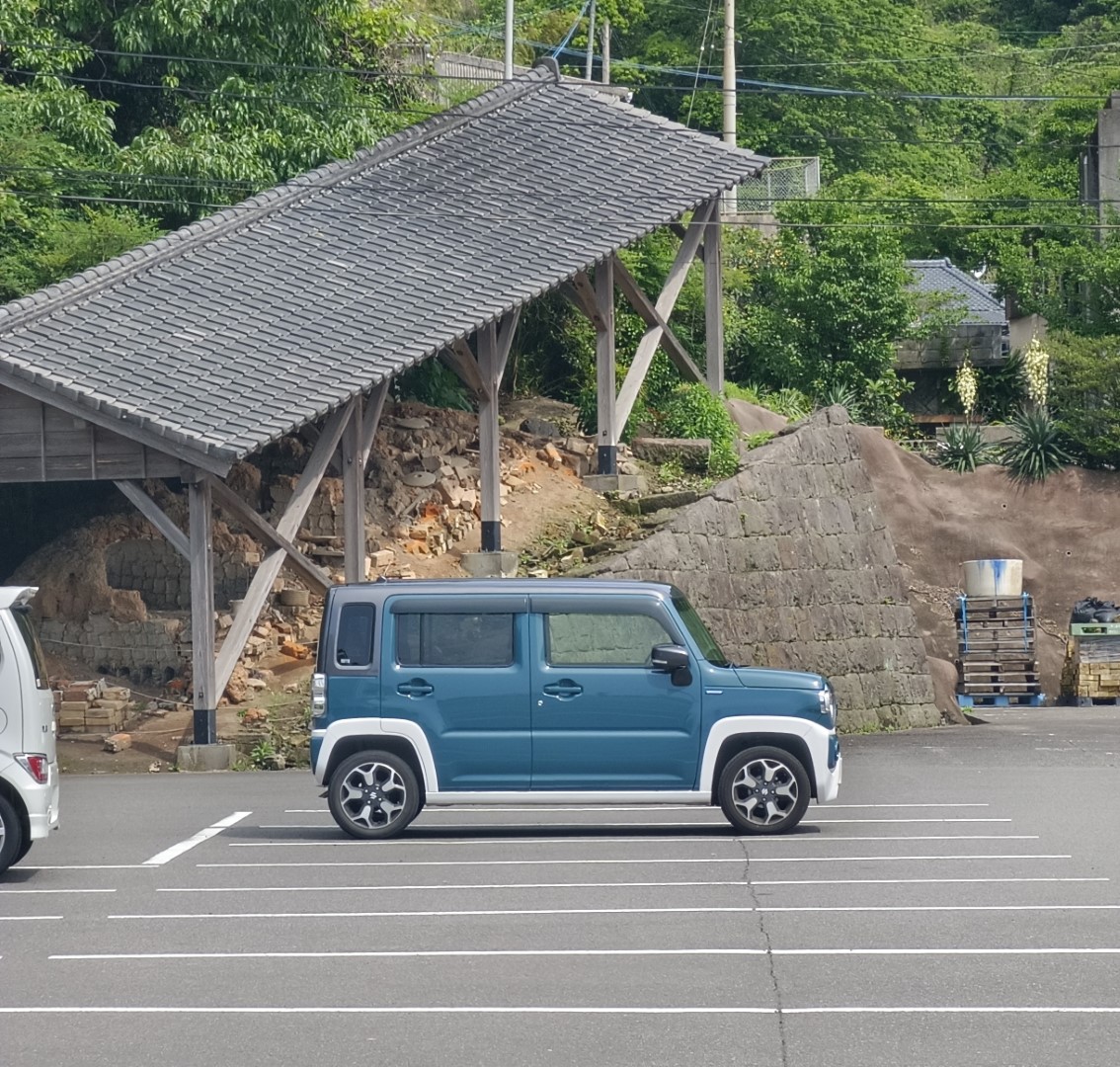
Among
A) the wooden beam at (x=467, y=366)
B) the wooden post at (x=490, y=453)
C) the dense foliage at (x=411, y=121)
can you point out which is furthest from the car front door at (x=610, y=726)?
the dense foliage at (x=411, y=121)

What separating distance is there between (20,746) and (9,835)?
0.61 m

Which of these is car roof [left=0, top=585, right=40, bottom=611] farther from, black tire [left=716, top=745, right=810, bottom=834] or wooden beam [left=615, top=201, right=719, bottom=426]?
wooden beam [left=615, top=201, right=719, bottom=426]

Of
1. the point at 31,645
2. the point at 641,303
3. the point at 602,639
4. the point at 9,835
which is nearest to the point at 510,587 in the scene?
the point at 602,639

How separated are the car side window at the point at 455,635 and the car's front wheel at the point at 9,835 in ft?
10.6

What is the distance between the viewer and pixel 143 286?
73.4 feet

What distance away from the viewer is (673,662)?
46.6 feet

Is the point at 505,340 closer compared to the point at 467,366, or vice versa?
the point at 467,366

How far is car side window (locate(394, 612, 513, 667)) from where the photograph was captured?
1450 centimetres

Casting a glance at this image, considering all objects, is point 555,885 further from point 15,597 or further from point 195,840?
point 15,597

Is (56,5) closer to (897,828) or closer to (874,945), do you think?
(897,828)

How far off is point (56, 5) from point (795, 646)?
587 inches

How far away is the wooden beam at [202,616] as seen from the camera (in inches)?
789

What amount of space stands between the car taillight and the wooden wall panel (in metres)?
7.73

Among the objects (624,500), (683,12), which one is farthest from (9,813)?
(683,12)
